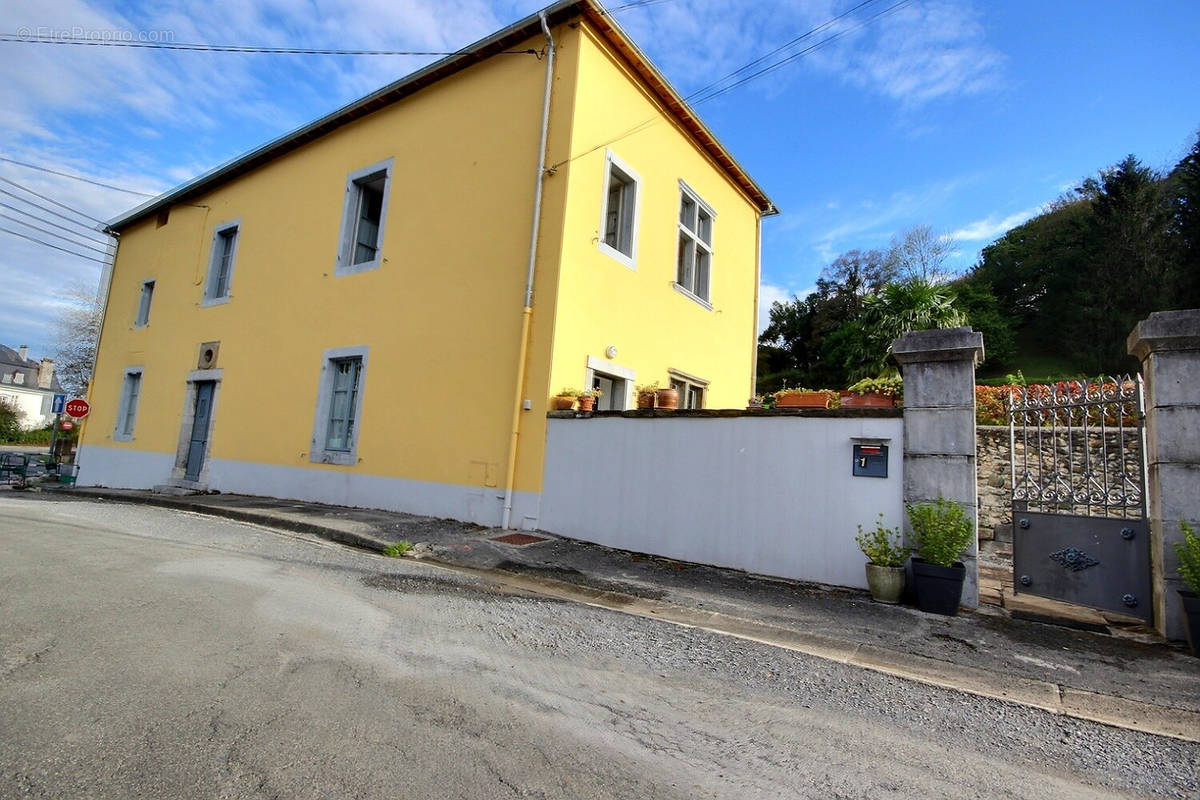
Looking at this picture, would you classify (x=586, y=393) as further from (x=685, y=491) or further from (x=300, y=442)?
(x=300, y=442)

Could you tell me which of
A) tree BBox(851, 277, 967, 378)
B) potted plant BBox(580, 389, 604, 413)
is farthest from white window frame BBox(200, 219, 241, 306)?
tree BBox(851, 277, 967, 378)

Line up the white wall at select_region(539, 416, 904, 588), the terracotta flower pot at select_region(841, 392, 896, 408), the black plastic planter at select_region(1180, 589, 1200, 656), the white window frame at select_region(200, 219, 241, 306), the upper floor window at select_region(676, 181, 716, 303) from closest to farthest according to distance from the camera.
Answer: the black plastic planter at select_region(1180, 589, 1200, 656), the white wall at select_region(539, 416, 904, 588), the terracotta flower pot at select_region(841, 392, 896, 408), the upper floor window at select_region(676, 181, 716, 303), the white window frame at select_region(200, 219, 241, 306)

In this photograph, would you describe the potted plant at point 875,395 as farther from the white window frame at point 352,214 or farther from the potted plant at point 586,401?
the white window frame at point 352,214

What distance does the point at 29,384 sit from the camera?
58.4 meters

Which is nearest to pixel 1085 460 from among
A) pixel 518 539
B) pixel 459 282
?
pixel 518 539

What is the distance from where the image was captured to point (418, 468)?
897 cm

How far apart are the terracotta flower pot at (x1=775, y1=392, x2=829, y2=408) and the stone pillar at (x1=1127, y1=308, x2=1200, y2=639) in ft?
9.15

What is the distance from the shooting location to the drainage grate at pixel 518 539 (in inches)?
281

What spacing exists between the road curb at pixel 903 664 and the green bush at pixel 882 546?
4.32ft

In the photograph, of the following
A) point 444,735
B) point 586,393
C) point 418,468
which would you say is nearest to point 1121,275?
point 586,393

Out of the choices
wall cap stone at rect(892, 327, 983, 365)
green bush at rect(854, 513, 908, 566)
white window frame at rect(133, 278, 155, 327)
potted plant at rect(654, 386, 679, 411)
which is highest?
white window frame at rect(133, 278, 155, 327)

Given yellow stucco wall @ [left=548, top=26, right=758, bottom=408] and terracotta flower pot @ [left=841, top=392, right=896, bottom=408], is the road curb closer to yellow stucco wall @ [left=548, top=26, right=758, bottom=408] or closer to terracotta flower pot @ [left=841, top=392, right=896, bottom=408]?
terracotta flower pot @ [left=841, top=392, right=896, bottom=408]

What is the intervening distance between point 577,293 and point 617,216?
2.29 metres

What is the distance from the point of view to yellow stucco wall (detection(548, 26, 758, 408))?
332 inches
